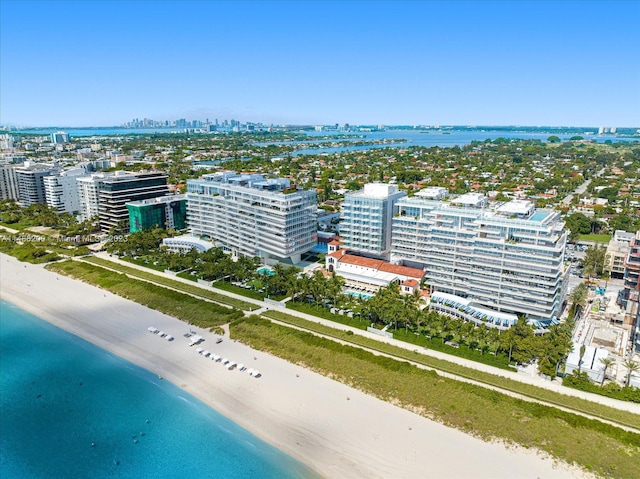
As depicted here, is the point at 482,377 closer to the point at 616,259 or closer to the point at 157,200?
the point at 616,259

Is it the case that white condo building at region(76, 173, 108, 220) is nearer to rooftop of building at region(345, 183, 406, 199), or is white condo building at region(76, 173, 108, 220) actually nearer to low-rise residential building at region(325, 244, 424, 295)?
low-rise residential building at region(325, 244, 424, 295)

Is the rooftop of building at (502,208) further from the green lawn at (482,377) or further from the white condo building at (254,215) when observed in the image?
the green lawn at (482,377)

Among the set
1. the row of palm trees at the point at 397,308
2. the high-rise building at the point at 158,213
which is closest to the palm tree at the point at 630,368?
the row of palm trees at the point at 397,308

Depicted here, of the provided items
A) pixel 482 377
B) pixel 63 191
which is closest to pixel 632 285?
pixel 482 377


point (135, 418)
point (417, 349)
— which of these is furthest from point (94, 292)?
point (417, 349)

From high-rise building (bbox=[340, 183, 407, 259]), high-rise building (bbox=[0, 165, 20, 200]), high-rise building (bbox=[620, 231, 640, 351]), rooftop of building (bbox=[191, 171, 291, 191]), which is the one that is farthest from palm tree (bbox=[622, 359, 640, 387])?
high-rise building (bbox=[0, 165, 20, 200])
